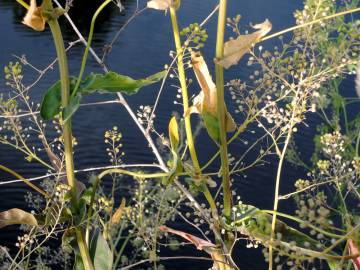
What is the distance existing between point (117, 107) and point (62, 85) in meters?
4.46

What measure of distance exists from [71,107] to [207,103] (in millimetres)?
136

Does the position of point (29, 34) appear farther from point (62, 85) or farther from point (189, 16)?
point (62, 85)

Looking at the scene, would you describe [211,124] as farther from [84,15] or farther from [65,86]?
[84,15]

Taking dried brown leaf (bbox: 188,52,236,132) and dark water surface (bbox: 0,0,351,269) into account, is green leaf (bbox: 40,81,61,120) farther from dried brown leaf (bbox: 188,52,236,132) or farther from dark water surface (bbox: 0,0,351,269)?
dark water surface (bbox: 0,0,351,269)

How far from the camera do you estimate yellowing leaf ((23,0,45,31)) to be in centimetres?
52

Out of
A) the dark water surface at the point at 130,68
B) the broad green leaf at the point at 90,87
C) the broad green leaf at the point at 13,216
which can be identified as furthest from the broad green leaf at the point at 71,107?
the dark water surface at the point at 130,68

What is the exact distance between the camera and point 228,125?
545 millimetres

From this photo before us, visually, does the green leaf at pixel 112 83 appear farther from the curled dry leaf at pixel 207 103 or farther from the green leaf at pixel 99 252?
the green leaf at pixel 99 252

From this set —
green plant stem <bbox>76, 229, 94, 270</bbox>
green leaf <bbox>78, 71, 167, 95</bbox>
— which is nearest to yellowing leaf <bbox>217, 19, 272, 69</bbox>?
green leaf <bbox>78, 71, 167, 95</bbox>

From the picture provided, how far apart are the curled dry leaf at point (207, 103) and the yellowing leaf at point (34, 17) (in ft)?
0.51

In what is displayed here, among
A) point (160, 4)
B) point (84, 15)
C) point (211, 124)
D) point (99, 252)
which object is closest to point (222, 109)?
point (211, 124)

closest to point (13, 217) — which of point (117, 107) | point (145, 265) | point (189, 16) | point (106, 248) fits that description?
point (106, 248)

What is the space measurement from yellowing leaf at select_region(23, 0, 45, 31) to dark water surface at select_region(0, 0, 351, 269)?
313 centimetres

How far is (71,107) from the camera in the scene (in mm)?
542
